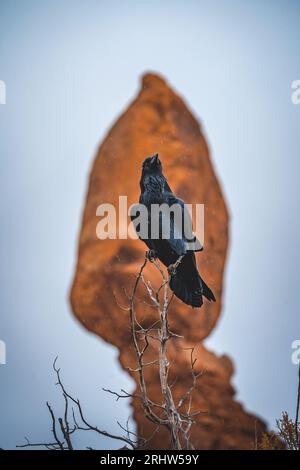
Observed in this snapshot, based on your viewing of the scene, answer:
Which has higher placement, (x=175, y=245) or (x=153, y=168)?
(x=153, y=168)

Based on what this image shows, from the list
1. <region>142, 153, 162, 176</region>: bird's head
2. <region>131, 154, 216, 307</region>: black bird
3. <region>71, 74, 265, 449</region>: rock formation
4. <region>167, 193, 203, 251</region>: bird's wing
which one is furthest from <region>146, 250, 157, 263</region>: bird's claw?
<region>71, 74, 265, 449</region>: rock formation

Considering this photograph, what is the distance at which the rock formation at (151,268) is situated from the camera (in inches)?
216

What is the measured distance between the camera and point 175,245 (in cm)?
252

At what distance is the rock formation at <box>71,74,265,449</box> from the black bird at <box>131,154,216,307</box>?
2.71m

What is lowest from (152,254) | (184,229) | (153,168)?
(152,254)

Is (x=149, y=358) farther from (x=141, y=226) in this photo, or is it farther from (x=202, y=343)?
(x=141, y=226)

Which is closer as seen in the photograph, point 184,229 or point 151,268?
point 184,229

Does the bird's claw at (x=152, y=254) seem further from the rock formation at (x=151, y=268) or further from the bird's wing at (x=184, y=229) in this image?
the rock formation at (x=151, y=268)

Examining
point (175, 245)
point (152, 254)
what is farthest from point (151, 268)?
point (175, 245)

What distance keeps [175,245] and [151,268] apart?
278 cm

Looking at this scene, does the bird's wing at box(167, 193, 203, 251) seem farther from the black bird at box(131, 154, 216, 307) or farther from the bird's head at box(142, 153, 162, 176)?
the bird's head at box(142, 153, 162, 176)

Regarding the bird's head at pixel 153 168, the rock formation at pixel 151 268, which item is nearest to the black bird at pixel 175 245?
the bird's head at pixel 153 168

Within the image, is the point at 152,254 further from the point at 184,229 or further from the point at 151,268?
the point at 151,268

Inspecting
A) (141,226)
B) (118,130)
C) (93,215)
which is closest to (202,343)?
(93,215)
